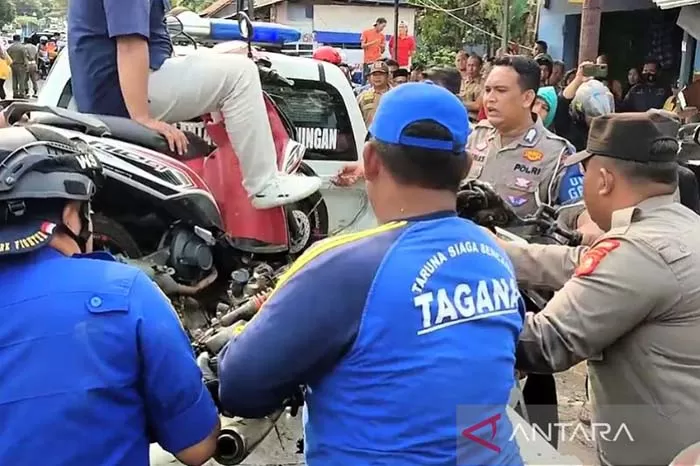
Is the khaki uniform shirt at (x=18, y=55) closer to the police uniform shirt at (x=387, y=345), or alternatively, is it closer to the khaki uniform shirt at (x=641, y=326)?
the khaki uniform shirt at (x=641, y=326)

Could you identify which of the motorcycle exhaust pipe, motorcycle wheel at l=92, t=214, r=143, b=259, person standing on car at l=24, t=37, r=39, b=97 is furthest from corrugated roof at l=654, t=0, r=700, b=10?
person standing on car at l=24, t=37, r=39, b=97

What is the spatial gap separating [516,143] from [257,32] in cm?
343

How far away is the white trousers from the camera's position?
3914mm

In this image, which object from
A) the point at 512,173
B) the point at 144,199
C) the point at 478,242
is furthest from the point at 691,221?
the point at 144,199

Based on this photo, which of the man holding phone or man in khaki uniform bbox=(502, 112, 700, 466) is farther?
the man holding phone

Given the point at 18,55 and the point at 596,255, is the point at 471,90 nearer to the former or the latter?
the point at 596,255

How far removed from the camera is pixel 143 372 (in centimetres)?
179

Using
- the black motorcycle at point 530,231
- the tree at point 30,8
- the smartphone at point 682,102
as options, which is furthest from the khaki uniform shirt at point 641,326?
the tree at point 30,8

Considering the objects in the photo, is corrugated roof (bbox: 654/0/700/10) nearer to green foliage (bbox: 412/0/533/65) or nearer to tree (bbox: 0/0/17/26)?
green foliage (bbox: 412/0/533/65)

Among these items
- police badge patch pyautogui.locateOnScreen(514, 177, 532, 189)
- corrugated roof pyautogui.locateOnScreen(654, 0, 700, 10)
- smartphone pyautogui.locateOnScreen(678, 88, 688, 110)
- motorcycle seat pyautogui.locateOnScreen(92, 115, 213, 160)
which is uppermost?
corrugated roof pyautogui.locateOnScreen(654, 0, 700, 10)

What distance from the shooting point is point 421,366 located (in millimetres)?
1670

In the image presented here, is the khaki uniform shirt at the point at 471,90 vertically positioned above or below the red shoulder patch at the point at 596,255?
below

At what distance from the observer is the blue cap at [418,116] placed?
5.70 ft

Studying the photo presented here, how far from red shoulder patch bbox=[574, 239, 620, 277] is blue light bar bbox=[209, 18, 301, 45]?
4110 millimetres
